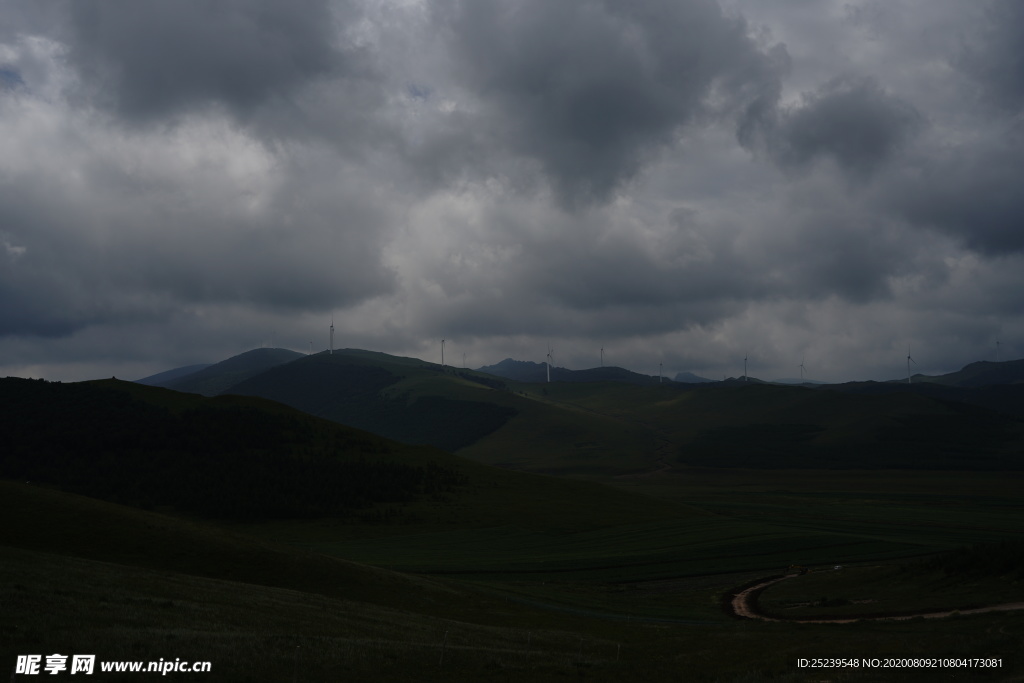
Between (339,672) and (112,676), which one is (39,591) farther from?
(339,672)

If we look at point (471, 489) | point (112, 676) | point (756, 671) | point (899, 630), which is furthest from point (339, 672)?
point (471, 489)

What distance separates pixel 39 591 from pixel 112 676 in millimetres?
14269

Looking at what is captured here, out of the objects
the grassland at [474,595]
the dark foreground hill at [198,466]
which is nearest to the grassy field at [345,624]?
the grassland at [474,595]
